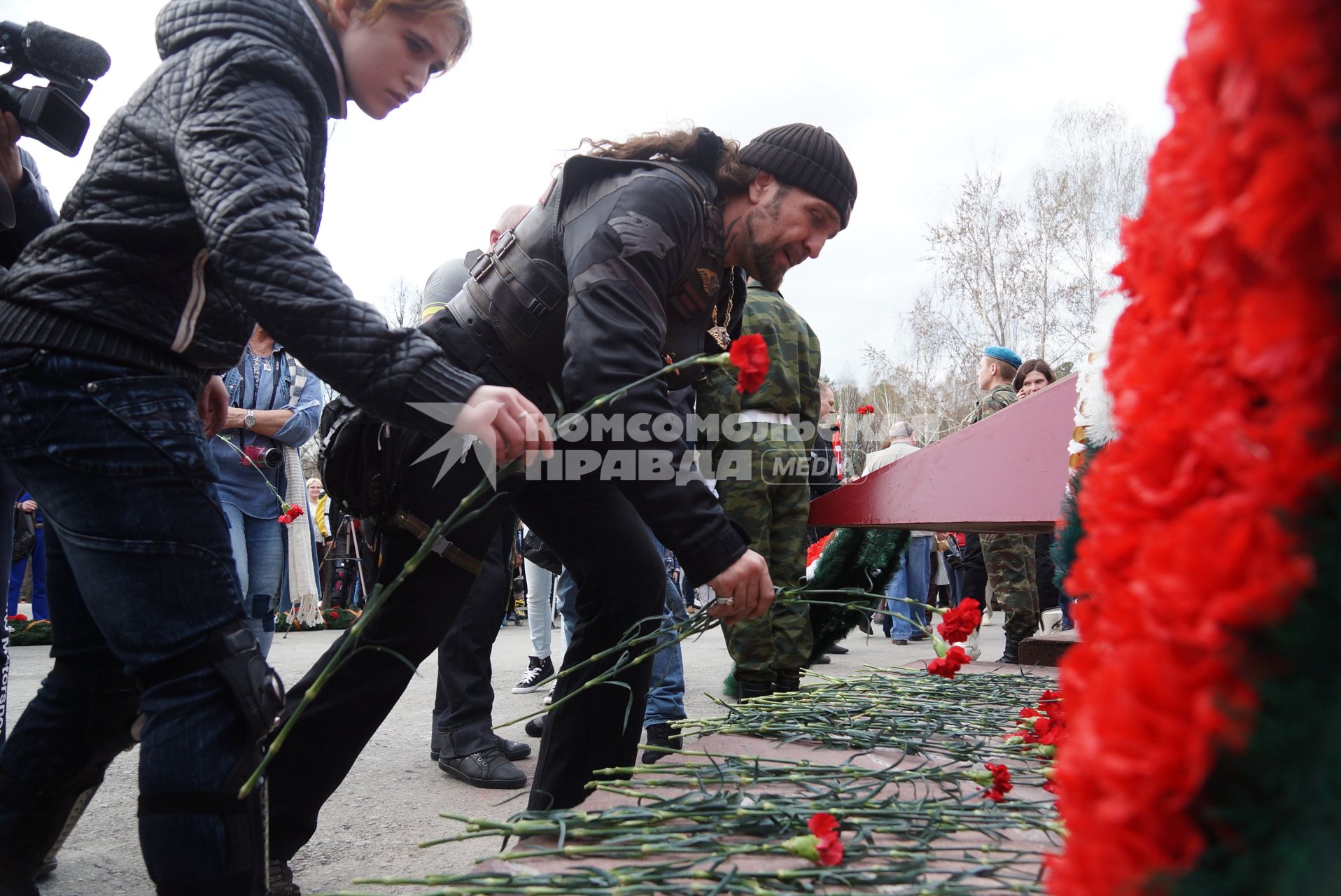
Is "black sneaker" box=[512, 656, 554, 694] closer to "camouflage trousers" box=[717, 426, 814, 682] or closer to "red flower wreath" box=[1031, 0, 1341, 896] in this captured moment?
"camouflage trousers" box=[717, 426, 814, 682]

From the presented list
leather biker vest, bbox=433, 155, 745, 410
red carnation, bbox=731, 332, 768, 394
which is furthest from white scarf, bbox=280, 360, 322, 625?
red carnation, bbox=731, 332, 768, 394

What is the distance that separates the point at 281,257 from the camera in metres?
1.44

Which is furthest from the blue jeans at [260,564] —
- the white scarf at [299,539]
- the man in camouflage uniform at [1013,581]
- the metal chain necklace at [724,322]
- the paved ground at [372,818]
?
the man in camouflage uniform at [1013,581]

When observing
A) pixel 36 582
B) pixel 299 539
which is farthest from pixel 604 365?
pixel 36 582

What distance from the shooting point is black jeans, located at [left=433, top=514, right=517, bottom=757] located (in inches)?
135

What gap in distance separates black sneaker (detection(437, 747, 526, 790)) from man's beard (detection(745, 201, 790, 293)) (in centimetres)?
191

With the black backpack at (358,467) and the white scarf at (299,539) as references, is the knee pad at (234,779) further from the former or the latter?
the white scarf at (299,539)

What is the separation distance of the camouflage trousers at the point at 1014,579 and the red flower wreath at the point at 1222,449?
5276 millimetres

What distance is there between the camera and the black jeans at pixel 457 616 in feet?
6.57

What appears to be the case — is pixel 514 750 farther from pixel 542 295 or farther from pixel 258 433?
pixel 542 295

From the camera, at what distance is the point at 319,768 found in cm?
201

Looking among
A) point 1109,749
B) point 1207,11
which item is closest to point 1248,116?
point 1207,11

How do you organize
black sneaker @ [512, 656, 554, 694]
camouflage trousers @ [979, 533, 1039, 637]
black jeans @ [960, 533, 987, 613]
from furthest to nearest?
black jeans @ [960, 533, 987, 613]
camouflage trousers @ [979, 533, 1039, 637]
black sneaker @ [512, 656, 554, 694]

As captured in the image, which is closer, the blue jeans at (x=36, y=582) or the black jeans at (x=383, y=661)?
the black jeans at (x=383, y=661)
